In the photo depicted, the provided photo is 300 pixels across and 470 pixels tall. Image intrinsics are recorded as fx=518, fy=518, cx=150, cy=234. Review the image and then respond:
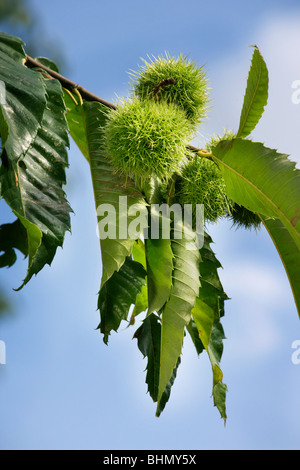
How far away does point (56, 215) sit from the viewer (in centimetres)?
109

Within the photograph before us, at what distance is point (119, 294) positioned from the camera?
1.35 meters

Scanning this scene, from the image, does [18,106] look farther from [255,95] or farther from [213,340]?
[213,340]

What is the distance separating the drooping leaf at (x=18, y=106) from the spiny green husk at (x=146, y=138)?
0.21 m

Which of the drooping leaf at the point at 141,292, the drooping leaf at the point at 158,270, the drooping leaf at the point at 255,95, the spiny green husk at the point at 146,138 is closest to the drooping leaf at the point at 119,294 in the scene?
the drooping leaf at the point at 141,292

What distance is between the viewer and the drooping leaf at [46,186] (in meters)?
1.05

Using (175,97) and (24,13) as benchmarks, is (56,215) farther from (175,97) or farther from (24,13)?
(24,13)

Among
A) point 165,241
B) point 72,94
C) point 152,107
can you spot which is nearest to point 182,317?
A: point 165,241

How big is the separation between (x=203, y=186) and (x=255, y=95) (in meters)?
0.24

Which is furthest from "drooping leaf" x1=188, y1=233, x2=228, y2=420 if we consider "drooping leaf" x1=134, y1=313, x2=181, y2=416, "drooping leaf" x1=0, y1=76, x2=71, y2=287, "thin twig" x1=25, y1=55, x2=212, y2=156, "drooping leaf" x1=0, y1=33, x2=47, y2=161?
"drooping leaf" x1=0, y1=33, x2=47, y2=161

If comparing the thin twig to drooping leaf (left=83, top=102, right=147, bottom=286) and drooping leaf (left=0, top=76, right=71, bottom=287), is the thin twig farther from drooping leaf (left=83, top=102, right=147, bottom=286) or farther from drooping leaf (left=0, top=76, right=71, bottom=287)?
drooping leaf (left=0, top=76, right=71, bottom=287)

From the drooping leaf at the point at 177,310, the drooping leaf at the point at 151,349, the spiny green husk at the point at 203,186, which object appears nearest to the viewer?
the drooping leaf at the point at 177,310

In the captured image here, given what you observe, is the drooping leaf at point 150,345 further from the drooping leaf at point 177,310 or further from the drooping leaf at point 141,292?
the drooping leaf at point 177,310

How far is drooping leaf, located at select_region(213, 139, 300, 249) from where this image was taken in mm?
997

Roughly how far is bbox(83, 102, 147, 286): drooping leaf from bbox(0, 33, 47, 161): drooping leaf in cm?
25
